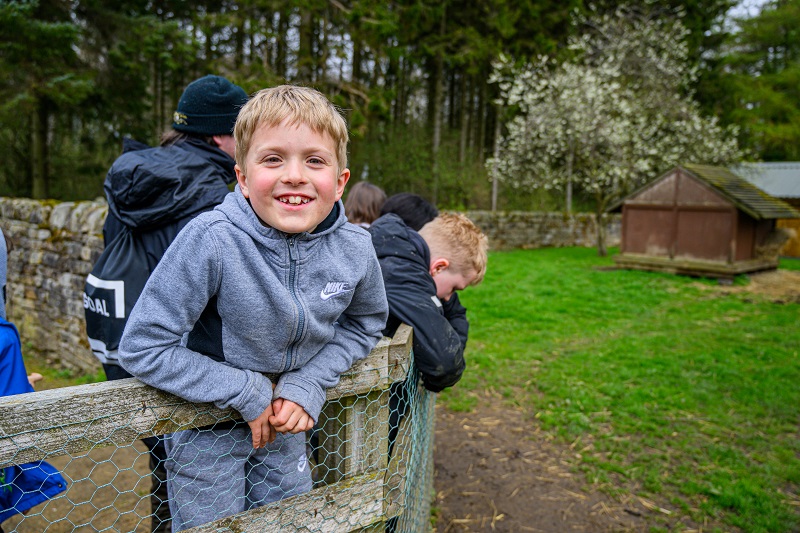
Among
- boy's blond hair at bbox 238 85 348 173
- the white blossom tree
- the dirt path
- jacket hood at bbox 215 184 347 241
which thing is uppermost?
the white blossom tree

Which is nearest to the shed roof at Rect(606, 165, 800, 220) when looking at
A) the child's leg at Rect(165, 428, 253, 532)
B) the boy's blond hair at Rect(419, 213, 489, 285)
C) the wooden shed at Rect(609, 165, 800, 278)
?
the wooden shed at Rect(609, 165, 800, 278)

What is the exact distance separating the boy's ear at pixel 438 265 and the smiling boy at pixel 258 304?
34.9 inches

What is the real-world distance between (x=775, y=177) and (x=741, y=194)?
14.2 meters

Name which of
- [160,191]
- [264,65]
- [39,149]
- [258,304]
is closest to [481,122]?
[264,65]

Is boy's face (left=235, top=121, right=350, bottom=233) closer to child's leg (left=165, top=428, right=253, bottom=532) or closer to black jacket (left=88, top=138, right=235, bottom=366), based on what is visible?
child's leg (left=165, top=428, right=253, bottom=532)

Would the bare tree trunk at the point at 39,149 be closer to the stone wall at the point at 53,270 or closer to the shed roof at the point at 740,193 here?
the stone wall at the point at 53,270

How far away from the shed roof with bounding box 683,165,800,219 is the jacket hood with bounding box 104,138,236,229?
12532mm

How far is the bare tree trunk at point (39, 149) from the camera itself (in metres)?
13.0

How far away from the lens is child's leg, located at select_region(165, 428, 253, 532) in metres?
1.58

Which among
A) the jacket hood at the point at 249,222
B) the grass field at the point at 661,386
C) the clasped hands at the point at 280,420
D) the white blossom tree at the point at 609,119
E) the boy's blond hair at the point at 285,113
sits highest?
the white blossom tree at the point at 609,119

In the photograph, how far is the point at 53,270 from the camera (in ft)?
19.7

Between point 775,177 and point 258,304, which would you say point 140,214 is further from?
point 775,177

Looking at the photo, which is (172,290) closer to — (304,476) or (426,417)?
(304,476)

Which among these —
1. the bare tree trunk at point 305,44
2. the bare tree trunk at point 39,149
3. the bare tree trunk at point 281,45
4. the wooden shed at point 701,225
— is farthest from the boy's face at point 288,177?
the bare tree trunk at point 39,149
